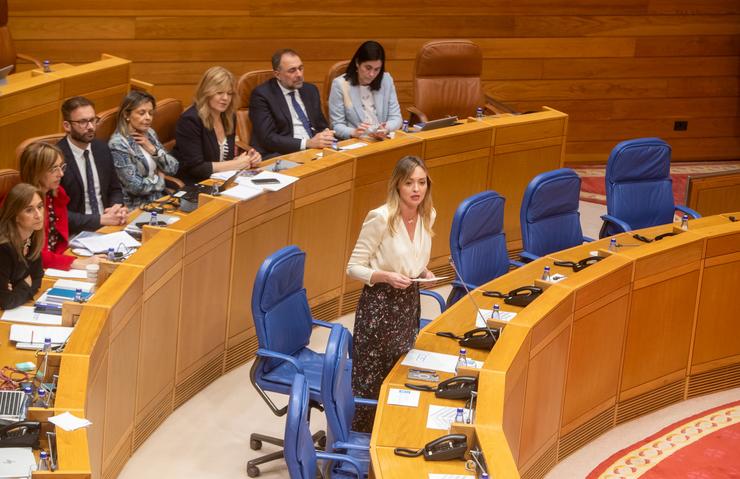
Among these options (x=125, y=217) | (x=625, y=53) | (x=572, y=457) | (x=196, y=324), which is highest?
(x=625, y=53)

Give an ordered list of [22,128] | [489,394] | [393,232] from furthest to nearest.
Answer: [22,128], [393,232], [489,394]

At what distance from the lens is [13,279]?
4.92 meters

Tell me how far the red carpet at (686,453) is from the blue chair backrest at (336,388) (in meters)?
1.60

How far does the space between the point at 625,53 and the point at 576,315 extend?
545cm

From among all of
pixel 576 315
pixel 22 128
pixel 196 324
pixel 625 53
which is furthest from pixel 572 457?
pixel 625 53

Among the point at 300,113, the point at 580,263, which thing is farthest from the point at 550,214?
the point at 300,113

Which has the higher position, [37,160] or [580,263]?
[37,160]

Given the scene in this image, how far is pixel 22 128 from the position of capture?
6.96m

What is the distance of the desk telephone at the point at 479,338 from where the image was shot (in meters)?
4.81

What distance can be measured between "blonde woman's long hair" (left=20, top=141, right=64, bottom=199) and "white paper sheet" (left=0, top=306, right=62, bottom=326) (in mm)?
680

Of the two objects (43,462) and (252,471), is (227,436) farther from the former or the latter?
(43,462)

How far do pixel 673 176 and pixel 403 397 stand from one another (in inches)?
260

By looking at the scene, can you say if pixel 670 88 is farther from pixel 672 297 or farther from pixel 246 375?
pixel 246 375

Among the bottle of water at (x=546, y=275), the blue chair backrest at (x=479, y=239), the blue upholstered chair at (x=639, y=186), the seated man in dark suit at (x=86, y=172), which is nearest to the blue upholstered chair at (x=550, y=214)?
the blue chair backrest at (x=479, y=239)
